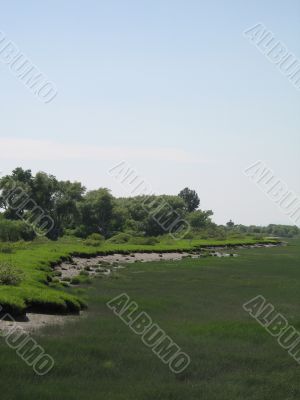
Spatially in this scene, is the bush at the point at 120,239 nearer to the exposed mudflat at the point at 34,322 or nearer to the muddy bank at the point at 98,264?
the muddy bank at the point at 98,264

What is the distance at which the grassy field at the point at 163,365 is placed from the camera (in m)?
15.1

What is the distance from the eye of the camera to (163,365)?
17656 millimetres

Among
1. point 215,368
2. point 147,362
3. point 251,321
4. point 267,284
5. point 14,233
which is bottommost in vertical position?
point 14,233

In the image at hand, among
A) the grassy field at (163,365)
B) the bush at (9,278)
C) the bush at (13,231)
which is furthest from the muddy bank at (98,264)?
the bush at (13,231)

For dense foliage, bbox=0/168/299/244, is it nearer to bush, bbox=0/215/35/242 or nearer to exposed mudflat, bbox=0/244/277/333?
bush, bbox=0/215/35/242

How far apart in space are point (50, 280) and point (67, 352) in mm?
21010

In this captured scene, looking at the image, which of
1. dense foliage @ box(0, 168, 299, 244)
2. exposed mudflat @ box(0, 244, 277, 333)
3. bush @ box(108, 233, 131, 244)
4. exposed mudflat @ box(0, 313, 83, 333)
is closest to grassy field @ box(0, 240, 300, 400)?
exposed mudflat @ box(0, 313, 83, 333)

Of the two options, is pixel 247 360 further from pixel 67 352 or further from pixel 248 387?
pixel 67 352

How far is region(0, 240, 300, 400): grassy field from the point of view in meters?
15.1

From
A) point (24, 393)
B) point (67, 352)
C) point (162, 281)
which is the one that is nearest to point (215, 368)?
point (67, 352)

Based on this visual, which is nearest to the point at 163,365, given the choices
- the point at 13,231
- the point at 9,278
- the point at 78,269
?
the point at 9,278

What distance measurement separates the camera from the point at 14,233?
83125 mm

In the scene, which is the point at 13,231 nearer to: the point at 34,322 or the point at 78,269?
the point at 78,269

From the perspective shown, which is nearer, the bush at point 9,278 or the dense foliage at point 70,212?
the bush at point 9,278
